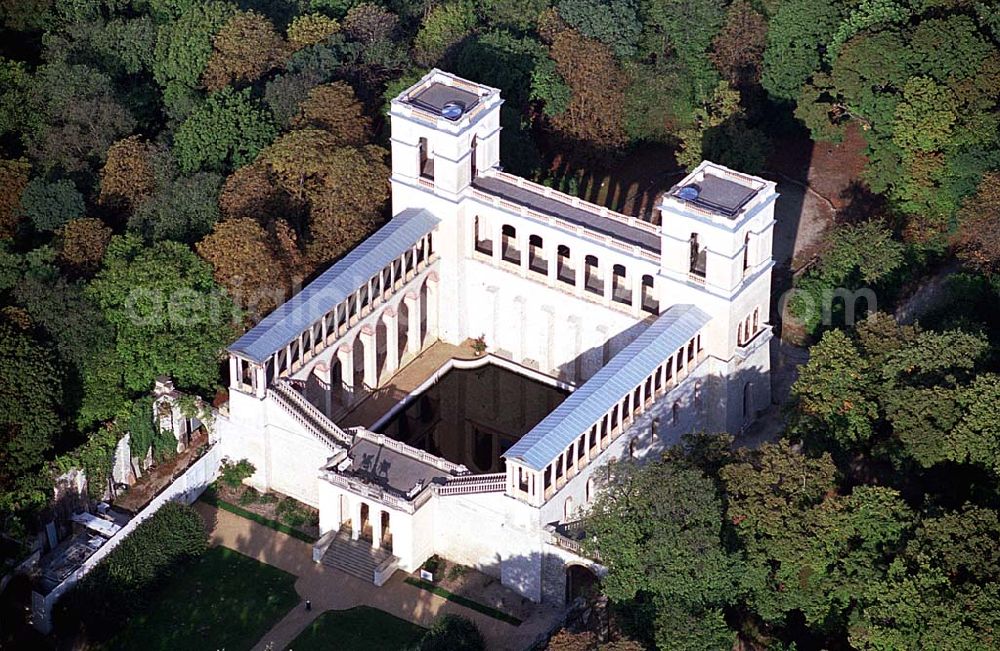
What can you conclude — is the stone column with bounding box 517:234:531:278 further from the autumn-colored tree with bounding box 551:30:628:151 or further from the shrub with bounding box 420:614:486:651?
the shrub with bounding box 420:614:486:651

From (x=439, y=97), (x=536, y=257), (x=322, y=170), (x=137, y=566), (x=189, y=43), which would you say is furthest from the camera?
Result: (x=189, y=43)

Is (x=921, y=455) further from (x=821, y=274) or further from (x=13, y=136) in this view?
(x=13, y=136)

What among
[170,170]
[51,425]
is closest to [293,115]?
[170,170]

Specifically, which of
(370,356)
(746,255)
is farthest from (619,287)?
(370,356)

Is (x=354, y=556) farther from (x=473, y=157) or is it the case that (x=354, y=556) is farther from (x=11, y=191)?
(x=11, y=191)

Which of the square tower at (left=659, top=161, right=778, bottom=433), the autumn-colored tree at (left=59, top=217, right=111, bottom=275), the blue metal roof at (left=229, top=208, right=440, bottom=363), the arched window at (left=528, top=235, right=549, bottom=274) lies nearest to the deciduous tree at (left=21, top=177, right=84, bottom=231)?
the autumn-colored tree at (left=59, top=217, right=111, bottom=275)

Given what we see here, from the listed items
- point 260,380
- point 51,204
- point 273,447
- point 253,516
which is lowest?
point 253,516
